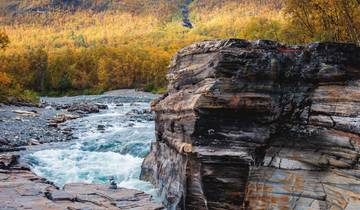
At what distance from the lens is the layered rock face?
37.6 feet

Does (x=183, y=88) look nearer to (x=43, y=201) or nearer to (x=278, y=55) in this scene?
(x=278, y=55)

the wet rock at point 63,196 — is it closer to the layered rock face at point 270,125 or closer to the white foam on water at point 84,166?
the layered rock face at point 270,125

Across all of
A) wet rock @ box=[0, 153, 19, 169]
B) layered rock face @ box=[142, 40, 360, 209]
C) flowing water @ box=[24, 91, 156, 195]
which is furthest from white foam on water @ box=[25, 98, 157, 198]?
layered rock face @ box=[142, 40, 360, 209]

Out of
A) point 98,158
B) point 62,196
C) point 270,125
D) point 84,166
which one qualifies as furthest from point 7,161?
point 270,125

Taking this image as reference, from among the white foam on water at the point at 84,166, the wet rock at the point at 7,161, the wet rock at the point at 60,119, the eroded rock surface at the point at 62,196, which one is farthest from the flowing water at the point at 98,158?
the wet rock at the point at 60,119

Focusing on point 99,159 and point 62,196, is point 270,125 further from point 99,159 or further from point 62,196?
point 99,159

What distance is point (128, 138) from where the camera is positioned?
90.6 feet

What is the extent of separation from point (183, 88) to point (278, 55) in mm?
3880

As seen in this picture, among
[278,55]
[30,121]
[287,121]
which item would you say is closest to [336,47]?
[278,55]

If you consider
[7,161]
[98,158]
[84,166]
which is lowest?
[98,158]

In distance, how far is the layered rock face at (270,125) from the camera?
11445mm

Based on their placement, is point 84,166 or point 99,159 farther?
point 99,159

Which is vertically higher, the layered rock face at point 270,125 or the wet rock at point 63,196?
the layered rock face at point 270,125

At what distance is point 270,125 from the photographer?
40.3 ft
